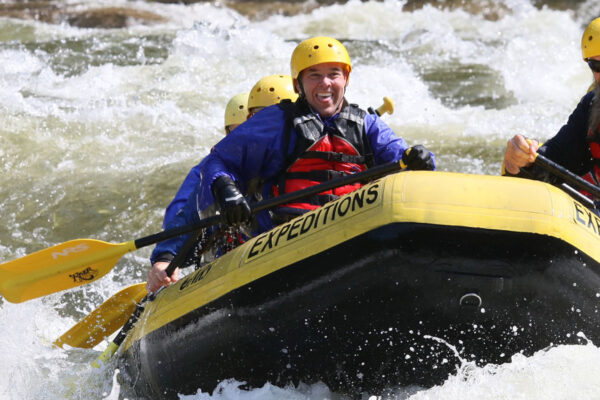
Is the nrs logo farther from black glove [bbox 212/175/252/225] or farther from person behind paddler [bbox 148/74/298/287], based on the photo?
black glove [bbox 212/175/252/225]

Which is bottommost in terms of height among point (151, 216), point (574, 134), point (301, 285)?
point (151, 216)

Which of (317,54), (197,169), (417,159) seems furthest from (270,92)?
(417,159)

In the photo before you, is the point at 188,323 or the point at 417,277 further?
the point at 188,323

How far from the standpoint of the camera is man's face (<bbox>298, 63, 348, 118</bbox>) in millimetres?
3926

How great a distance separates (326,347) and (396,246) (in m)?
0.50

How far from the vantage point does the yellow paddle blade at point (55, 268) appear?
13.9 feet

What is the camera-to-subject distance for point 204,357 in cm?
342

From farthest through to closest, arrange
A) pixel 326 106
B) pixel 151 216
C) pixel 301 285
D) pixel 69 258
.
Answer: pixel 151 216 < pixel 69 258 < pixel 326 106 < pixel 301 285

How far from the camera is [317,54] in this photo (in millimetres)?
3945

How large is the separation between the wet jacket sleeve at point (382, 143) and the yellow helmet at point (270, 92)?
1.07 metres

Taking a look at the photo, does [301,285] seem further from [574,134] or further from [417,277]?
[574,134]

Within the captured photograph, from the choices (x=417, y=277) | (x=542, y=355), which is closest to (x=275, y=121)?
(x=417, y=277)

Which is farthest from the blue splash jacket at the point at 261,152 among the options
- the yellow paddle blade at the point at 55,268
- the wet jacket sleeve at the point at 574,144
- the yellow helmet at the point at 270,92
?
the yellow helmet at the point at 270,92

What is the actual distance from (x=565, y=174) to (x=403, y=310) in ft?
3.23
